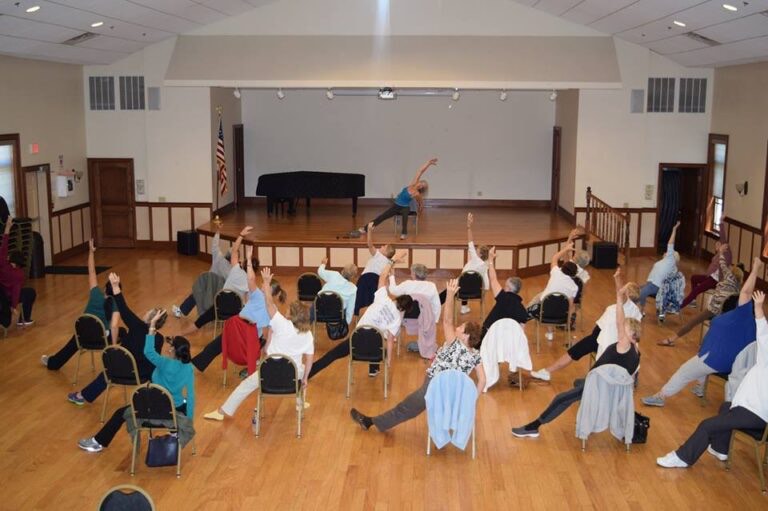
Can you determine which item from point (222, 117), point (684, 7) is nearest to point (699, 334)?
point (684, 7)

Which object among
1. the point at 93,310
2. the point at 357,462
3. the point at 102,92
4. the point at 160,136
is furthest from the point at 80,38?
the point at 357,462

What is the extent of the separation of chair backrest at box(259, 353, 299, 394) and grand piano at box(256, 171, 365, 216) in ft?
37.5

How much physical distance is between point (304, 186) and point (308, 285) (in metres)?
7.56

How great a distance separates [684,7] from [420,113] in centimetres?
960

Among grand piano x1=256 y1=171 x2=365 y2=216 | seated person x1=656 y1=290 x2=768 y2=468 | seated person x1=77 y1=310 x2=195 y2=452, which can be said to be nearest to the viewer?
seated person x1=656 y1=290 x2=768 y2=468

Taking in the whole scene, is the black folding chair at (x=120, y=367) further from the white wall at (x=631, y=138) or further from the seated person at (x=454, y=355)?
the white wall at (x=631, y=138)

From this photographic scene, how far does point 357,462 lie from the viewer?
764cm

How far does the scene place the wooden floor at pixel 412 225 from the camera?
649 inches

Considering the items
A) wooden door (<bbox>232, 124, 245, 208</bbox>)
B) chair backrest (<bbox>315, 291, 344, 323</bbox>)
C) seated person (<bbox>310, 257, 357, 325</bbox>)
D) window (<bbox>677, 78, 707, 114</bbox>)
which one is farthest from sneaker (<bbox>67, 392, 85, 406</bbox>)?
window (<bbox>677, 78, 707, 114</bbox>)

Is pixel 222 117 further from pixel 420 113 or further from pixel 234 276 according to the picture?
pixel 234 276

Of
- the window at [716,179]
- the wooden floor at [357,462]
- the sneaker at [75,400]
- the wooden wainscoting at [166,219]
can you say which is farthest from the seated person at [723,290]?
the wooden wainscoting at [166,219]

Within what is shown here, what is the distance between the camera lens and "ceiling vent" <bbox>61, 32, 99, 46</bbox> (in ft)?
48.5

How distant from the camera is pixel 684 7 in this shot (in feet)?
40.8

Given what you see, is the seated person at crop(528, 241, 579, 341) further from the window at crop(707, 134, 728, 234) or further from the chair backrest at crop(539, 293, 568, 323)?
the window at crop(707, 134, 728, 234)
